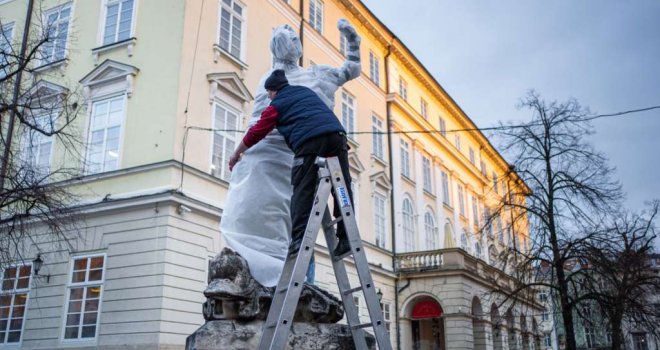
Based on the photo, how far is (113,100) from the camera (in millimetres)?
17156

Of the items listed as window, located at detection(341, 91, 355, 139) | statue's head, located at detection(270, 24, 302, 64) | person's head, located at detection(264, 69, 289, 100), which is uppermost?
window, located at detection(341, 91, 355, 139)

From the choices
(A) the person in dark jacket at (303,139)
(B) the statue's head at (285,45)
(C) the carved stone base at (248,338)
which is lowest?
(C) the carved stone base at (248,338)

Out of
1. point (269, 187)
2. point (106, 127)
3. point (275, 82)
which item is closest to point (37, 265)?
point (106, 127)

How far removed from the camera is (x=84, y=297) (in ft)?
51.1

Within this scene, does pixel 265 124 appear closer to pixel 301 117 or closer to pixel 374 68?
pixel 301 117

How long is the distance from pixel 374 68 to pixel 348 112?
4362 millimetres

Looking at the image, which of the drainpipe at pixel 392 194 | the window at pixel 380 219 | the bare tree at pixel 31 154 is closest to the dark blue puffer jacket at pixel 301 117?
the bare tree at pixel 31 154

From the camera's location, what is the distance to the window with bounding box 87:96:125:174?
16609 millimetres

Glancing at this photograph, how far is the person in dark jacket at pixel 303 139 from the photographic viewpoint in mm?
4043

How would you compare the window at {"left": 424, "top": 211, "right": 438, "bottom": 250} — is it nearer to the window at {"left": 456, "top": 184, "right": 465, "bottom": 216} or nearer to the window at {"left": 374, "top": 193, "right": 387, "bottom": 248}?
the window at {"left": 374, "top": 193, "right": 387, "bottom": 248}

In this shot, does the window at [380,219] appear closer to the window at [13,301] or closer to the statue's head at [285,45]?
the window at [13,301]

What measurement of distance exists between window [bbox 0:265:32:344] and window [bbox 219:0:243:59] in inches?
330

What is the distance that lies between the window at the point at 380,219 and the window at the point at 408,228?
2.11m

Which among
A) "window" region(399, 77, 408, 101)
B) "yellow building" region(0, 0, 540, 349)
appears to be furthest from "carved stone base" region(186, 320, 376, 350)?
"window" region(399, 77, 408, 101)
